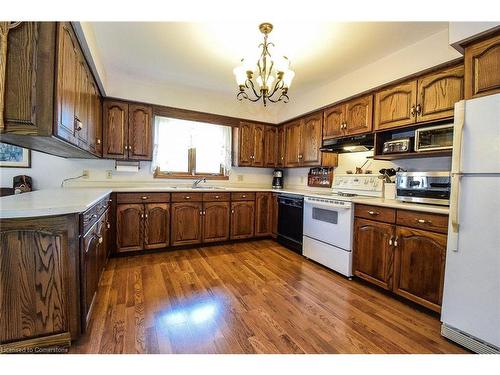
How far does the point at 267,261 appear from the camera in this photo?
9.37ft

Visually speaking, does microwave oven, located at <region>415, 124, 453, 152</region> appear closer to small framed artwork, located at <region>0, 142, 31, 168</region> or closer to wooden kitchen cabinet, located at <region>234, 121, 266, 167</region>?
wooden kitchen cabinet, located at <region>234, 121, 266, 167</region>

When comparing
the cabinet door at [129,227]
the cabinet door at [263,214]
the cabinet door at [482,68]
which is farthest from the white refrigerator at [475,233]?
the cabinet door at [129,227]

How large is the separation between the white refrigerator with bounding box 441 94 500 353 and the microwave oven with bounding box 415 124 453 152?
589mm

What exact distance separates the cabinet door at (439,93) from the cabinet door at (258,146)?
2361 millimetres

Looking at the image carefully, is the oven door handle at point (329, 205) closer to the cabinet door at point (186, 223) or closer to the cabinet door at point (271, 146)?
the cabinet door at point (271, 146)

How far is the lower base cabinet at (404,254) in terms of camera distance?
1733 millimetres

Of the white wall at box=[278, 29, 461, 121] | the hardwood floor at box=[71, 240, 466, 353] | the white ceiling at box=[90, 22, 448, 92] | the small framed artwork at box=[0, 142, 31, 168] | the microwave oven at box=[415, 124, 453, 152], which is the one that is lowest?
the hardwood floor at box=[71, 240, 466, 353]

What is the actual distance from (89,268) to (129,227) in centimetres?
136

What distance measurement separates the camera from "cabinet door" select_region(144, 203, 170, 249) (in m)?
2.95

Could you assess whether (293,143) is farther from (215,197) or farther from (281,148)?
(215,197)

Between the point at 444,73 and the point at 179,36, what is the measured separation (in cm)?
241

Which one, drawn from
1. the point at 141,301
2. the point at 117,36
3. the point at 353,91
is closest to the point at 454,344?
the point at 141,301

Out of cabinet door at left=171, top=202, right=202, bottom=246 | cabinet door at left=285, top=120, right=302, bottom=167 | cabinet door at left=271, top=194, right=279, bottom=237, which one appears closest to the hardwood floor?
cabinet door at left=171, top=202, right=202, bottom=246
